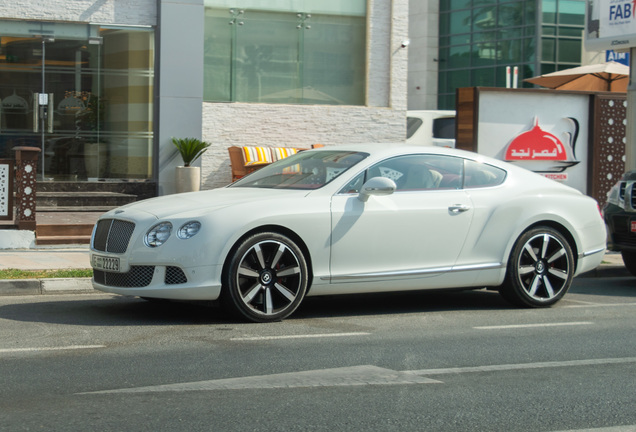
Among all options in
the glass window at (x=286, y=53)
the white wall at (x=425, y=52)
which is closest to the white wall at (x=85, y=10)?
the glass window at (x=286, y=53)

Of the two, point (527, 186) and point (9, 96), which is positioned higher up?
point (9, 96)

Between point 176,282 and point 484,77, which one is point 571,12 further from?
point 176,282

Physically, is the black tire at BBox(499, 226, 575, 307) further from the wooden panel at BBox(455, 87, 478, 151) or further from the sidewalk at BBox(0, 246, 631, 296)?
the wooden panel at BBox(455, 87, 478, 151)

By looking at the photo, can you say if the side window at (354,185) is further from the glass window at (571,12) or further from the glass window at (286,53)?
the glass window at (571,12)

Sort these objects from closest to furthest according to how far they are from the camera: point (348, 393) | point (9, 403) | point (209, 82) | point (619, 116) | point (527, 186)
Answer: point (9, 403) < point (348, 393) < point (527, 186) < point (619, 116) < point (209, 82)

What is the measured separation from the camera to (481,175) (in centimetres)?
874

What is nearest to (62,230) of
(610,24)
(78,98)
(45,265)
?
(45,265)

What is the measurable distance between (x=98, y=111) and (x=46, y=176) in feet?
5.23

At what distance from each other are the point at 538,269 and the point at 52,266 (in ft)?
17.8

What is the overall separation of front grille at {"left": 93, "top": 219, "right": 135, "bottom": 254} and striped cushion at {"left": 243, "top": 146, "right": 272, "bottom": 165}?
931 cm

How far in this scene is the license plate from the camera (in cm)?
745

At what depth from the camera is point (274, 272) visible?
7.43 meters

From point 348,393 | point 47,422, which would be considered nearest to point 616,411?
point 348,393

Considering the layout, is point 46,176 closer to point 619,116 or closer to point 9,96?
point 9,96
